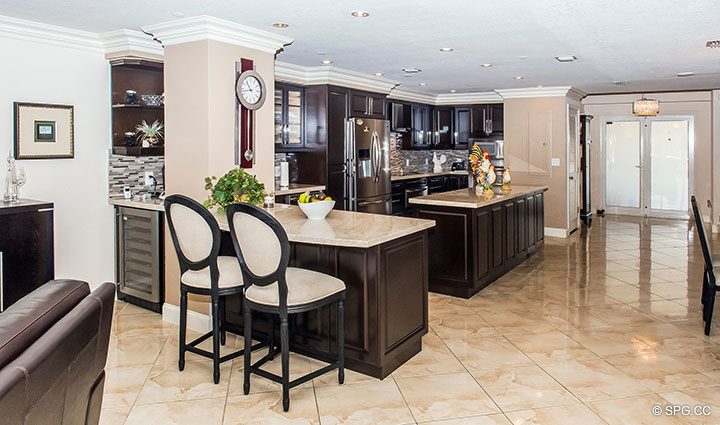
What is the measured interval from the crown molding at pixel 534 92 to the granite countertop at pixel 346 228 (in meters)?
5.79

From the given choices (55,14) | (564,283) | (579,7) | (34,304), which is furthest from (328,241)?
(564,283)

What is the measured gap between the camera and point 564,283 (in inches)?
230

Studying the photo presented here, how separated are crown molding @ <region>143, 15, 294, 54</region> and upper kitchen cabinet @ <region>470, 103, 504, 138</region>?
600 cm

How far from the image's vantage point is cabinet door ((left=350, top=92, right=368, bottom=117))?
7375 mm

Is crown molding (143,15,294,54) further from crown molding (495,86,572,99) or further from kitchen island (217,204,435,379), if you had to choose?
crown molding (495,86,572,99)

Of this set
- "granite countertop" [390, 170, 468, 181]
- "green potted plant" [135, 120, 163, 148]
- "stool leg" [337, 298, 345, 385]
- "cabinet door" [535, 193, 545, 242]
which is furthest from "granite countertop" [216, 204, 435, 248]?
"granite countertop" [390, 170, 468, 181]

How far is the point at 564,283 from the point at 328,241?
11.7 feet

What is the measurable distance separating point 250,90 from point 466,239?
2.38 metres

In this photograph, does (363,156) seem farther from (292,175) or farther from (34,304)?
(34,304)

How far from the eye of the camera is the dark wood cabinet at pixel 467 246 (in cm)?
529

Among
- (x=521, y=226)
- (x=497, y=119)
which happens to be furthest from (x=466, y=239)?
(x=497, y=119)

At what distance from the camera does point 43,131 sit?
4629 millimetres

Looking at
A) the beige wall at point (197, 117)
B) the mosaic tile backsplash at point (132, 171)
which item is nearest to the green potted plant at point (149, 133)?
the mosaic tile backsplash at point (132, 171)

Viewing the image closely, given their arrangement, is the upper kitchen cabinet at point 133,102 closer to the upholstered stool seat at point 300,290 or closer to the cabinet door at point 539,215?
the upholstered stool seat at point 300,290
